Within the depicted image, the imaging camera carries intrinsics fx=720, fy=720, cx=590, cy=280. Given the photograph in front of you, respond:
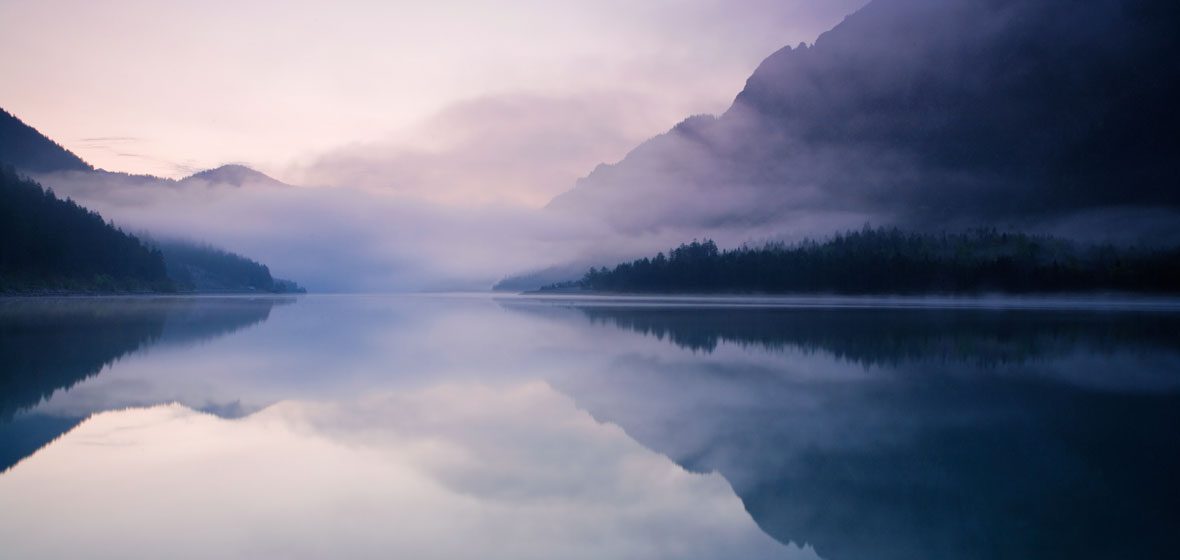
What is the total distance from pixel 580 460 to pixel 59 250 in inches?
3752

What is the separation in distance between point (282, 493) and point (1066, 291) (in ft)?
371

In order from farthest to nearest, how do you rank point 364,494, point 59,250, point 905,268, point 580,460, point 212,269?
point 212,269 < point 905,268 < point 59,250 < point 580,460 < point 364,494

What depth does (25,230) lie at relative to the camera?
75.5m

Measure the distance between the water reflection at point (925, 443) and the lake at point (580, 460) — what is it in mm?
42

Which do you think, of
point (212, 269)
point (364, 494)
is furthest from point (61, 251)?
point (364, 494)

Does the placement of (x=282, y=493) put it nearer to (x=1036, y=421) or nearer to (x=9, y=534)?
(x=9, y=534)

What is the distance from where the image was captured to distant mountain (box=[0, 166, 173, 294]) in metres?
74.0

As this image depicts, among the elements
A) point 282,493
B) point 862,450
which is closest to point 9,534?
point 282,493

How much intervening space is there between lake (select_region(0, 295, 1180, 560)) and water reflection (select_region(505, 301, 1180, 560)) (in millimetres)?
42

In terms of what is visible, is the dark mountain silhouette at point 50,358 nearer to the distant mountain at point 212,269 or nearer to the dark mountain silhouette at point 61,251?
the dark mountain silhouette at point 61,251

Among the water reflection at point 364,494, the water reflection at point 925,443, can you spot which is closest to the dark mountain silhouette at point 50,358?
the water reflection at point 364,494

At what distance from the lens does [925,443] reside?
27.7 feet

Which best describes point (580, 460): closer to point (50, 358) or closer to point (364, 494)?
point (364, 494)

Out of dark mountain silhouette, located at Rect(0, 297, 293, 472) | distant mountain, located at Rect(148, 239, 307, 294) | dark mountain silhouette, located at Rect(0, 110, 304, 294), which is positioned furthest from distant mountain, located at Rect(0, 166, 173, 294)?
dark mountain silhouette, located at Rect(0, 297, 293, 472)
